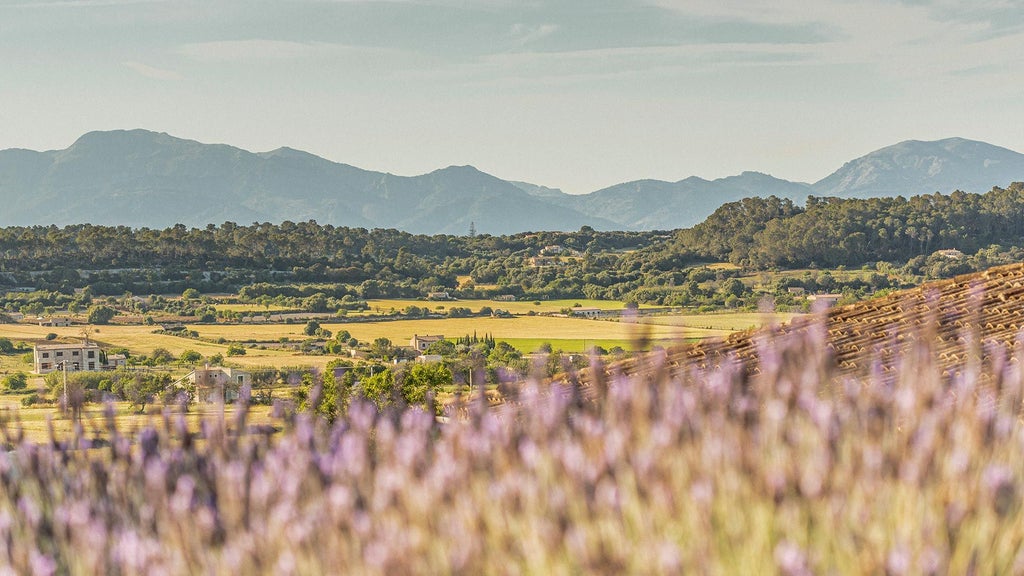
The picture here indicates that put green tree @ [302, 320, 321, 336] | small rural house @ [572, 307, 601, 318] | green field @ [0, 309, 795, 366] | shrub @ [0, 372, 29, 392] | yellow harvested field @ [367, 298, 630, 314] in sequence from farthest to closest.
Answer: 1. yellow harvested field @ [367, 298, 630, 314]
2. small rural house @ [572, 307, 601, 318]
3. green tree @ [302, 320, 321, 336]
4. green field @ [0, 309, 795, 366]
5. shrub @ [0, 372, 29, 392]

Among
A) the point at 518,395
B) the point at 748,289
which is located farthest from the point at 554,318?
the point at 518,395

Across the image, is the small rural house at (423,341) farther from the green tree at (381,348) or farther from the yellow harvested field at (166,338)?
the yellow harvested field at (166,338)

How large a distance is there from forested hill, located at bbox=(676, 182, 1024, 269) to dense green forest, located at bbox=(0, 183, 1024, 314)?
12cm

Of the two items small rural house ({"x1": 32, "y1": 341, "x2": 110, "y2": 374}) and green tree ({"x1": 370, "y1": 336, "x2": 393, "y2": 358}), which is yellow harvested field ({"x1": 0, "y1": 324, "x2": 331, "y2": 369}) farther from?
green tree ({"x1": 370, "y1": 336, "x2": 393, "y2": 358})

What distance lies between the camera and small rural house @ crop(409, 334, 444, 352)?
7255 cm

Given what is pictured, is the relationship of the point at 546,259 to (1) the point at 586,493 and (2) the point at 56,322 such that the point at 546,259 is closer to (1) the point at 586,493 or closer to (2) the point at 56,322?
(2) the point at 56,322

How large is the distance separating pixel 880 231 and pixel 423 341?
40633 millimetres

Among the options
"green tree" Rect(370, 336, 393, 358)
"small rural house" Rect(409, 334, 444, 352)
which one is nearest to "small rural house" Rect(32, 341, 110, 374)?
"green tree" Rect(370, 336, 393, 358)

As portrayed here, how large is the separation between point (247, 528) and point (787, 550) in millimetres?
1239

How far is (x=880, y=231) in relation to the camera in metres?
92.2

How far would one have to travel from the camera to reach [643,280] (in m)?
102

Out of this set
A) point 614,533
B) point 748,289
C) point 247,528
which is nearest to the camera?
point 614,533

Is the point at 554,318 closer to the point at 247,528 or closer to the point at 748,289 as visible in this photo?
the point at 748,289

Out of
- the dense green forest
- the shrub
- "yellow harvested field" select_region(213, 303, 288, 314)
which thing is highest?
the dense green forest
